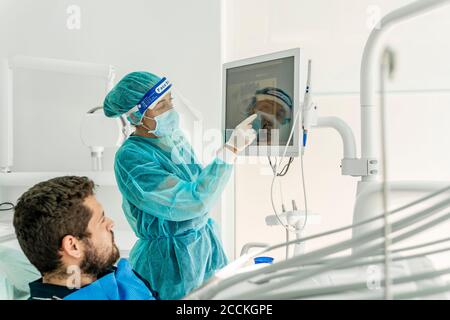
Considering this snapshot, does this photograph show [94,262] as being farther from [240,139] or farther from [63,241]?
[240,139]

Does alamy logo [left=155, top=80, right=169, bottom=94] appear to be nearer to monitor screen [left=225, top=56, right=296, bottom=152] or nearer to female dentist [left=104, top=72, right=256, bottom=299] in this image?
female dentist [left=104, top=72, right=256, bottom=299]

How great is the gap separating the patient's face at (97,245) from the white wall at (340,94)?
1.58ft

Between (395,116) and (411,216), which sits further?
(395,116)

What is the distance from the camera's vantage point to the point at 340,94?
1193 mm

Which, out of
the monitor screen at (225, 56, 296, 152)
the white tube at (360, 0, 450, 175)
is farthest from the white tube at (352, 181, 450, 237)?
the monitor screen at (225, 56, 296, 152)

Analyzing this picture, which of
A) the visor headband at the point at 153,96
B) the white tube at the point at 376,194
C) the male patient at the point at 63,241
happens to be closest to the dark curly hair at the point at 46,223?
the male patient at the point at 63,241

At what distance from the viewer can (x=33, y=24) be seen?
1.37 metres

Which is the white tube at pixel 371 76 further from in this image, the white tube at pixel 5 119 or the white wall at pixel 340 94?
the white tube at pixel 5 119

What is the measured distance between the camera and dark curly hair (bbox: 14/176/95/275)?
72cm

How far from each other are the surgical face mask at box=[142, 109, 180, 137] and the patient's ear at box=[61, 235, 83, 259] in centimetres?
41

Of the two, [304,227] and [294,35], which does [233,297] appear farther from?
[294,35]

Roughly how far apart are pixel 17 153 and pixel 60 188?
2.40 ft
